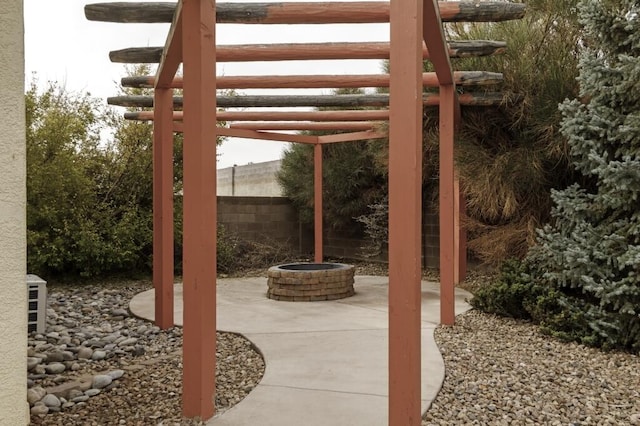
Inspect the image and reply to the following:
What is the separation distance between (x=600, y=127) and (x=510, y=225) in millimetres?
1787

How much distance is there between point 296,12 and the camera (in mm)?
3373

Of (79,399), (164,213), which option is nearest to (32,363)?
(79,399)

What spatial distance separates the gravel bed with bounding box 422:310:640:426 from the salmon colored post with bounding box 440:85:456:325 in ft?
0.92

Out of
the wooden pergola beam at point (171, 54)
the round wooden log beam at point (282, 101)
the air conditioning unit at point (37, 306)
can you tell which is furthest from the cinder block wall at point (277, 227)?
the wooden pergola beam at point (171, 54)

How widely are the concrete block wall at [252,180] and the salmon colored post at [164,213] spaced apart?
7310mm

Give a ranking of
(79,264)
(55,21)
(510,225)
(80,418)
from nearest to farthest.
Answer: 1. (80,418)
2. (55,21)
3. (510,225)
4. (79,264)

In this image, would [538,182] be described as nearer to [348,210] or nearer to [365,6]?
[365,6]

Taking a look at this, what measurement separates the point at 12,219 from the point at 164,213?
307 centimetres

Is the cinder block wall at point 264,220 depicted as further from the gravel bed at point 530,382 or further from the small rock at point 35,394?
the small rock at point 35,394

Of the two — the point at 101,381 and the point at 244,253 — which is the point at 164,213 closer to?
the point at 101,381

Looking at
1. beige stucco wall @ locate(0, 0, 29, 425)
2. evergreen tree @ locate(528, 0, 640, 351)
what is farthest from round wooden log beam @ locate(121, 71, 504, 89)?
beige stucco wall @ locate(0, 0, 29, 425)

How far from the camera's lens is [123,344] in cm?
422

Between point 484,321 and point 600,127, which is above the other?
point 600,127

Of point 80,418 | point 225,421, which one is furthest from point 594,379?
point 80,418
